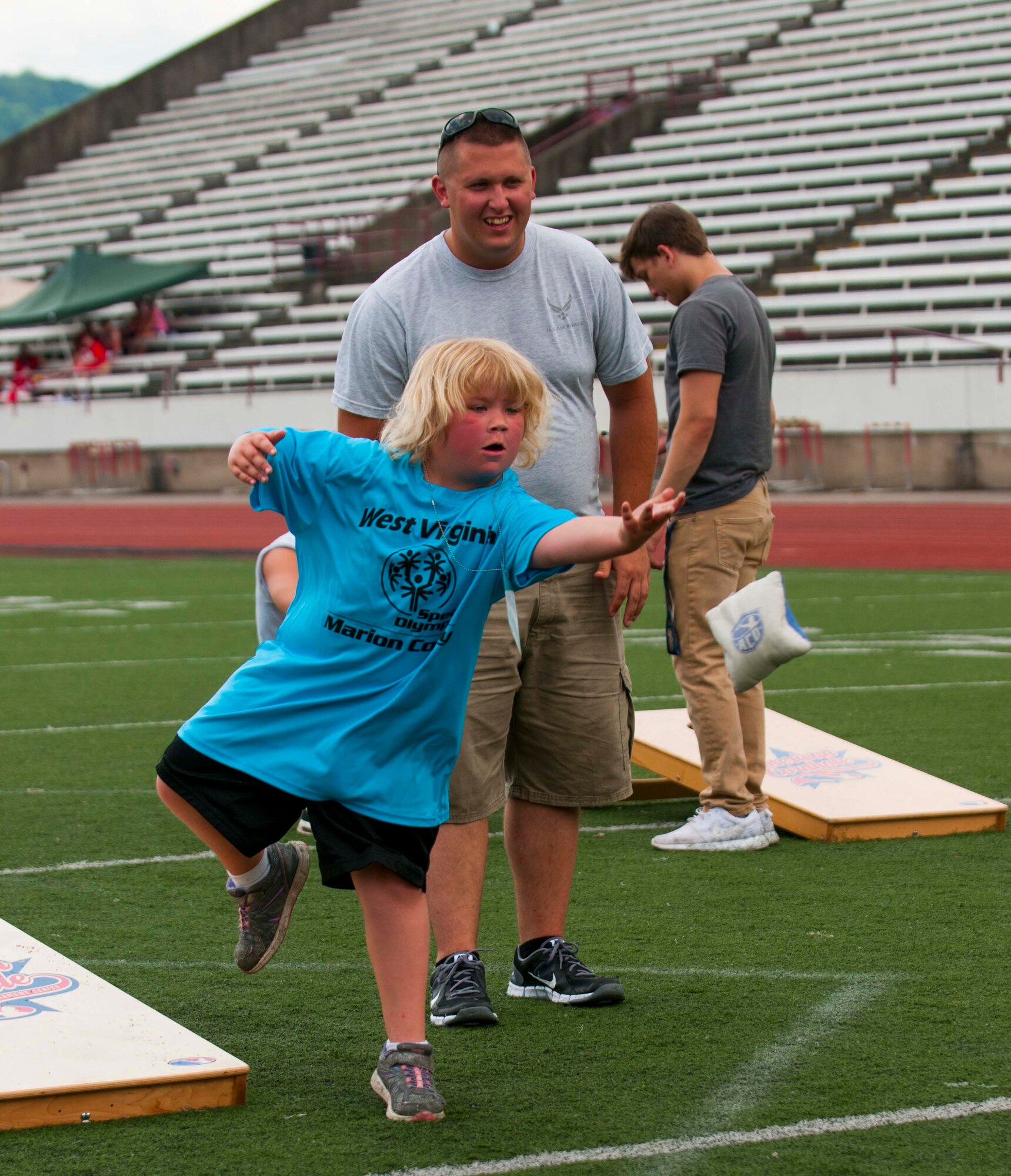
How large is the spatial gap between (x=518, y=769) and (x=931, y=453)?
18.5 meters

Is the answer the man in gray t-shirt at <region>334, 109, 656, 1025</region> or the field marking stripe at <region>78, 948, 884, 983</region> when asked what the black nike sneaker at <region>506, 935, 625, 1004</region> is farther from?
the field marking stripe at <region>78, 948, 884, 983</region>

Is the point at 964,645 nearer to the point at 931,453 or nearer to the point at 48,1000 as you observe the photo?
the point at 48,1000

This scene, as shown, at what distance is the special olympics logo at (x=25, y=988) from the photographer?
3234 millimetres

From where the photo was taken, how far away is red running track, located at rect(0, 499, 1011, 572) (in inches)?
589

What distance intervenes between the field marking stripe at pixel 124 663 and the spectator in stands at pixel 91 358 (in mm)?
21758

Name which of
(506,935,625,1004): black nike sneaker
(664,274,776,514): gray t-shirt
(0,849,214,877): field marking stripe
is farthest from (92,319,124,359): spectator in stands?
(506,935,625,1004): black nike sneaker

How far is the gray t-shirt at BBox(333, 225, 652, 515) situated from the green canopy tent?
90.4 feet

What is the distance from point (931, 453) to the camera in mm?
21297

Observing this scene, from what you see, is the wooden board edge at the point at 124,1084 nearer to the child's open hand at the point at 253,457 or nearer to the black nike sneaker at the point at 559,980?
the black nike sneaker at the point at 559,980

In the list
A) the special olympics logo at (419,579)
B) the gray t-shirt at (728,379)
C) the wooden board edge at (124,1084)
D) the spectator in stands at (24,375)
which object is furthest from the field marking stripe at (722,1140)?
the spectator in stands at (24,375)

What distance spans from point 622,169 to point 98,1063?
28.4m

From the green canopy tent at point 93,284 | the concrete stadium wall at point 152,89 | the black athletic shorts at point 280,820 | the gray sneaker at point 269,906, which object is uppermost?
the concrete stadium wall at point 152,89

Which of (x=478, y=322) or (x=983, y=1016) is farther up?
(x=478, y=322)

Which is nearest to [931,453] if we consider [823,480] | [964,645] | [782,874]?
[823,480]
